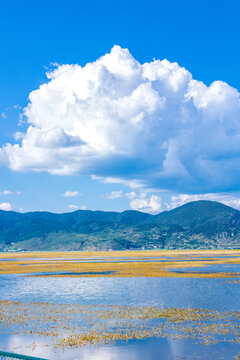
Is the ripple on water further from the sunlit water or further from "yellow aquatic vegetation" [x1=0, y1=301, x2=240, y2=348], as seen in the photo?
"yellow aquatic vegetation" [x1=0, y1=301, x2=240, y2=348]

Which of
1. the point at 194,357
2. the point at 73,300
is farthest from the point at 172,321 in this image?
the point at 73,300

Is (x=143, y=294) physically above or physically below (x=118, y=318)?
below

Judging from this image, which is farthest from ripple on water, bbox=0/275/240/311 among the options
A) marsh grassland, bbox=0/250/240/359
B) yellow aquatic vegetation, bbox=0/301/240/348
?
yellow aquatic vegetation, bbox=0/301/240/348

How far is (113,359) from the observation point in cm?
3064

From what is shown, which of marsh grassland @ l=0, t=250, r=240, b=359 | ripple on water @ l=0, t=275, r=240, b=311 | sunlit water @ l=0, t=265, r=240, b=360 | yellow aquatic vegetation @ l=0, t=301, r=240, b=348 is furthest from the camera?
ripple on water @ l=0, t=275, r=240, b=311

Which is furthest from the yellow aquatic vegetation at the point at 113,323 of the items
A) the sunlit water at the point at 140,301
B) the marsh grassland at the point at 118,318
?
the sunlit water at the point at 140,301

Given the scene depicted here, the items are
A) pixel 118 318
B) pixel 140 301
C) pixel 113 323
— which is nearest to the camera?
pixel 113 323

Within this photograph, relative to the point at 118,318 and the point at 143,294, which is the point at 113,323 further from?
the point at 143,294

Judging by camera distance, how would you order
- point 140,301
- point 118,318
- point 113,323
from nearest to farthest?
point 113,323 < point 118,318 < point 140,301

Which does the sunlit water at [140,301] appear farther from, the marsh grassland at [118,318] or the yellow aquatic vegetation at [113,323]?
the yellow aquatic vegetation at [113,323]

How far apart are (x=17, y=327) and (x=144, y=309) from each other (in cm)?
1863

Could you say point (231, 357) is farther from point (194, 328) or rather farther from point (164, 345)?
point (194, 328)

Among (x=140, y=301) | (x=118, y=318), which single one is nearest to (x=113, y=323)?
(x=118, y=318)

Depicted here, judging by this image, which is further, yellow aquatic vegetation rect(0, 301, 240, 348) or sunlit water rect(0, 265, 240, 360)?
yellow aquatic vegetation rect(0, 301, 240, 348)
